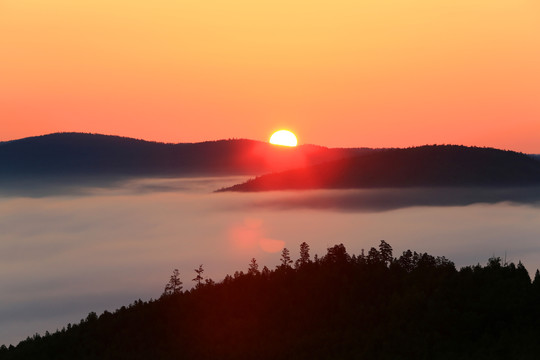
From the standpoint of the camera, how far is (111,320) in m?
156

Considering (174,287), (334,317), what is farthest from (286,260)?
(174,287)

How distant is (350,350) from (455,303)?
23.8 m

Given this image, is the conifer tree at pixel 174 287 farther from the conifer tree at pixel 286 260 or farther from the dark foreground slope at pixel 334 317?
the conifer tree at pixel 286 260

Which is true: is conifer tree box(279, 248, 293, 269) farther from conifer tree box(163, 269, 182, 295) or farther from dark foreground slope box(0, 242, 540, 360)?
conifer tree box(163, 269, 182, 295)

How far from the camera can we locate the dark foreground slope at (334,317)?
423 feet

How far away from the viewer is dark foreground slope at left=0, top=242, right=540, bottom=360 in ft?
423

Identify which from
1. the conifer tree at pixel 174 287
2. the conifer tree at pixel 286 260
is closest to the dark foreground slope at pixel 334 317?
the conifer tree at pixel 286 260

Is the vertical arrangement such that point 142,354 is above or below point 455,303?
below

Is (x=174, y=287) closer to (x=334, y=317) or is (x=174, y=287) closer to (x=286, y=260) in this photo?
(x=286, y=260)

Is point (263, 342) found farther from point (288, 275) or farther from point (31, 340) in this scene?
point (31, 340)

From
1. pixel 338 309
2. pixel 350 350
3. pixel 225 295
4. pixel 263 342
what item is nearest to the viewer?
pixel 350 350

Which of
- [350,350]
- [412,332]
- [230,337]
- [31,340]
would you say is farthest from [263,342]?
[31,340]

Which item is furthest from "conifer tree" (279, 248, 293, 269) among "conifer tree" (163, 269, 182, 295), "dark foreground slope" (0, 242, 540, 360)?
"conifer tree" (163, 269, 182, 295)

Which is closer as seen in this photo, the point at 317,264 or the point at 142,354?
the point at 142,354
